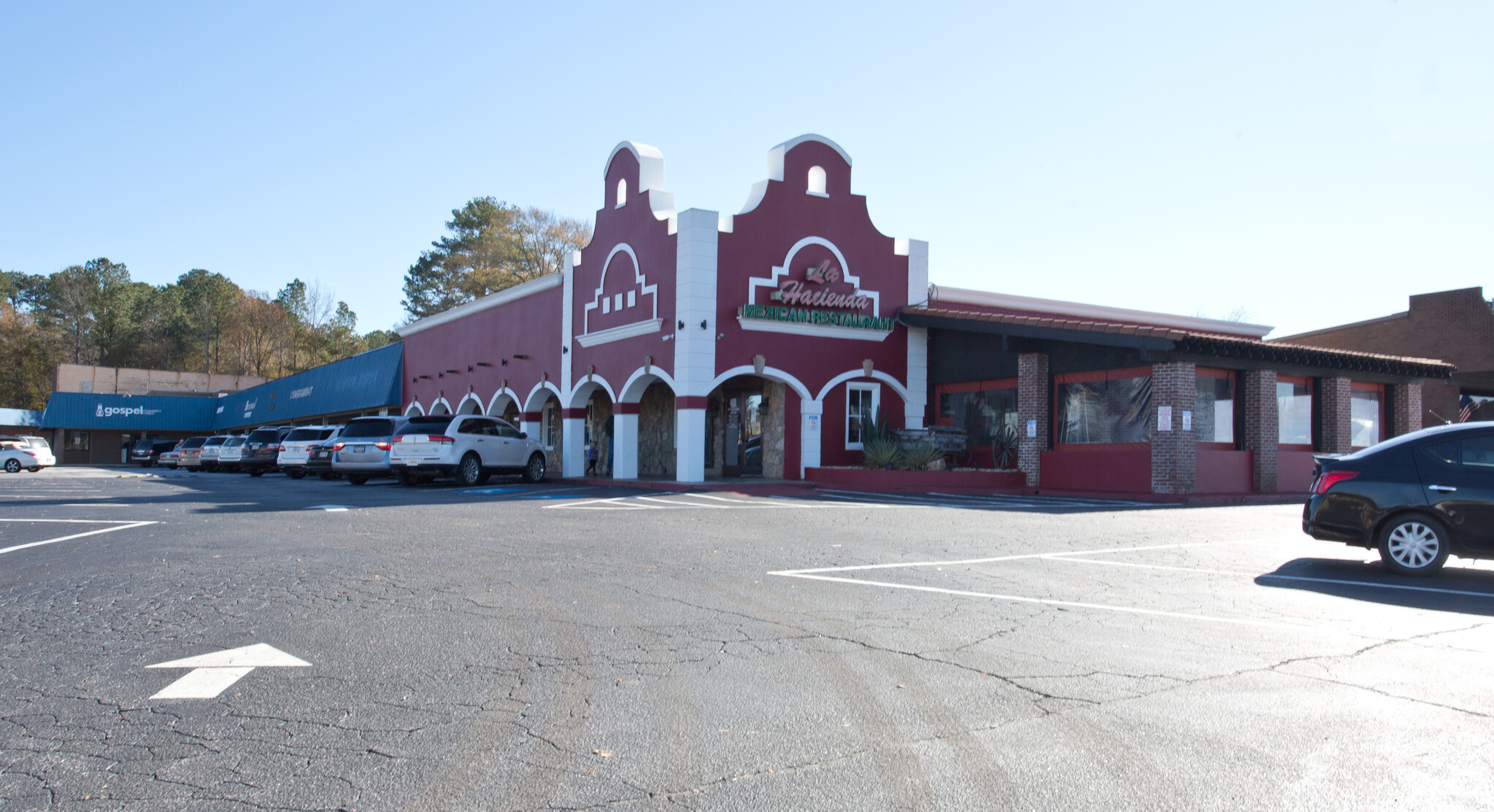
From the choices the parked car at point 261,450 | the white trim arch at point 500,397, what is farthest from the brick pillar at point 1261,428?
the parked car at point 261,450

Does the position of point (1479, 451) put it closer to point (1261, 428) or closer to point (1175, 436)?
point (1175, 436)

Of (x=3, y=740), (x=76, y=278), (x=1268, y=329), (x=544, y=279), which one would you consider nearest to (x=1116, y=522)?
(x=3, y=740)

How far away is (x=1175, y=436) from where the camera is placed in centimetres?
1955

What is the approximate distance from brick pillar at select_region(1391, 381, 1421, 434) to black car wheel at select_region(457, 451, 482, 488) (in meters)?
22.4

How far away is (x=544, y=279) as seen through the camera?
31984 mm

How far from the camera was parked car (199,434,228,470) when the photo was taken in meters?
39.1

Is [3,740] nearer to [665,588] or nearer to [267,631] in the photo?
[267,631]

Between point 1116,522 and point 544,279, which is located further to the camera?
point 544,279

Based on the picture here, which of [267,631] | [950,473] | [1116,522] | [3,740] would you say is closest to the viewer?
[3,740]

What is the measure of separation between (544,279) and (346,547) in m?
22.5

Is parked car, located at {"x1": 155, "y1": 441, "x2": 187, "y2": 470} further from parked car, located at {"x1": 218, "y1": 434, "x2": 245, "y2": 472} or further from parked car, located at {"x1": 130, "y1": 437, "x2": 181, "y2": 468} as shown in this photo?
parked car, located at {"x1": 218, "y1": 434, "x2": 245, "y2": 472}

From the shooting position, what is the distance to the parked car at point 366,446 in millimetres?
25172

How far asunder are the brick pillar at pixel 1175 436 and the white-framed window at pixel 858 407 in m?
8.38

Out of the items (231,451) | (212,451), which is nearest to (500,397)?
(231,451)
